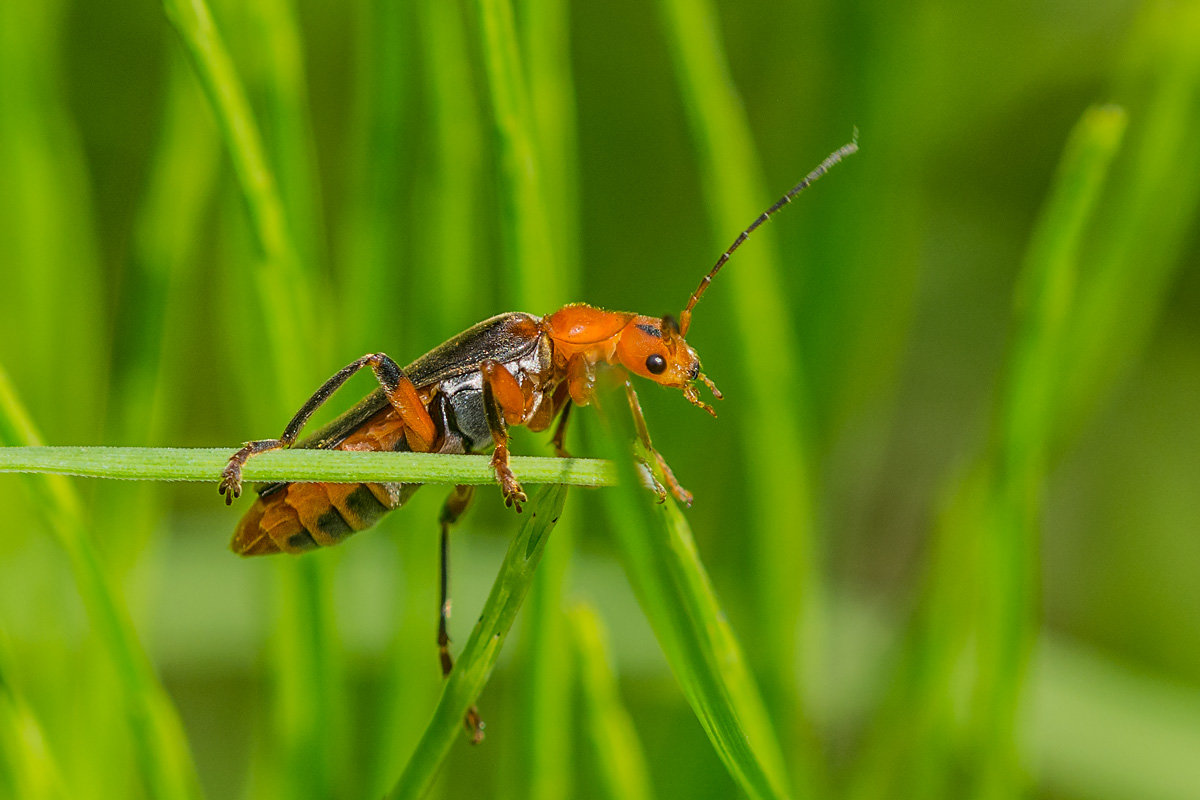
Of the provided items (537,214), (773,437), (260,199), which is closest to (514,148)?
(537,214)

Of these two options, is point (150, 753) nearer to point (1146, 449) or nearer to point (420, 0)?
point (420, 0)

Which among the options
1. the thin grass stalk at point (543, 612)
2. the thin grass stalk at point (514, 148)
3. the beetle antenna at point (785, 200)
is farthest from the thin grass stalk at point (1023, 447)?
the thin grass stalk at point (514, 148)

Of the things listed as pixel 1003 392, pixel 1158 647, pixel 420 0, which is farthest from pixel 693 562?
pixel 1158 647

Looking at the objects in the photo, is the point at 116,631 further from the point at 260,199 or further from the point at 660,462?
the point at 660,462

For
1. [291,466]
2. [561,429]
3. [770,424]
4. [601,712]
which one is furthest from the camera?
[561,429]

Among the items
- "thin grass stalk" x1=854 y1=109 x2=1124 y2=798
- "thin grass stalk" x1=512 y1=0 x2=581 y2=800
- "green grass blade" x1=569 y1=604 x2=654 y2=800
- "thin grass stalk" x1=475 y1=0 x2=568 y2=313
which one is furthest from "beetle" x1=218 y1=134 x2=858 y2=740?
"thin grass stalk" x1=854 y1=109 x2=1124 y2=798

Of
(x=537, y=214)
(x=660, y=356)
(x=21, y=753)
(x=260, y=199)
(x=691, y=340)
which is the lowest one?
(x=21, y=753)
